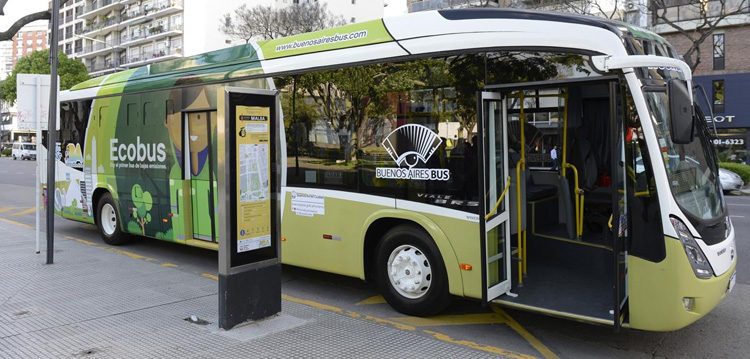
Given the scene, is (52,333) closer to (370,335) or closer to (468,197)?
(370,335)

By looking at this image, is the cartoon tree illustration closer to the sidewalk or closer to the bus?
the bus

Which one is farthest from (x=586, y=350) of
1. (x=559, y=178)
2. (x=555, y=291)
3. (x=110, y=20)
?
(x=110, y=20)

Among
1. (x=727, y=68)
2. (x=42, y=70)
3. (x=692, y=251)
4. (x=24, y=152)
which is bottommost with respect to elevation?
(x=692, y=251)

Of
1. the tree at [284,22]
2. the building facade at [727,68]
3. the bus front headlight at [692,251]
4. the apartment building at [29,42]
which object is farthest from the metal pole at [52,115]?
the apartment building at [29,42]

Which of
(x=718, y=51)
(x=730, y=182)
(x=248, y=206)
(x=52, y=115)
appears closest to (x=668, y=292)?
(x=248, y=206)

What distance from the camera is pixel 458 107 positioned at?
543 centimetres

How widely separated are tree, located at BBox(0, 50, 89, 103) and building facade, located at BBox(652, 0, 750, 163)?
55.3 meters

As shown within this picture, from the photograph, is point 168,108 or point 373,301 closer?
point 373,301

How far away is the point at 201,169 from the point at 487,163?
4.43 meters

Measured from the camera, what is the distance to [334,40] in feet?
21.1

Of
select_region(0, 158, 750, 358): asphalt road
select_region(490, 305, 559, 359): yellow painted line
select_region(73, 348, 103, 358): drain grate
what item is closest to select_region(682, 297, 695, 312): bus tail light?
select_region(0, 158, 750, 358): asphalt road

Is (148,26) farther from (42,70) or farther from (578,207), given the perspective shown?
(578,207)

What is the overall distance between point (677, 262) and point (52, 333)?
5.39m

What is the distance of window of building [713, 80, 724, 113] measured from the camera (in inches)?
1280
